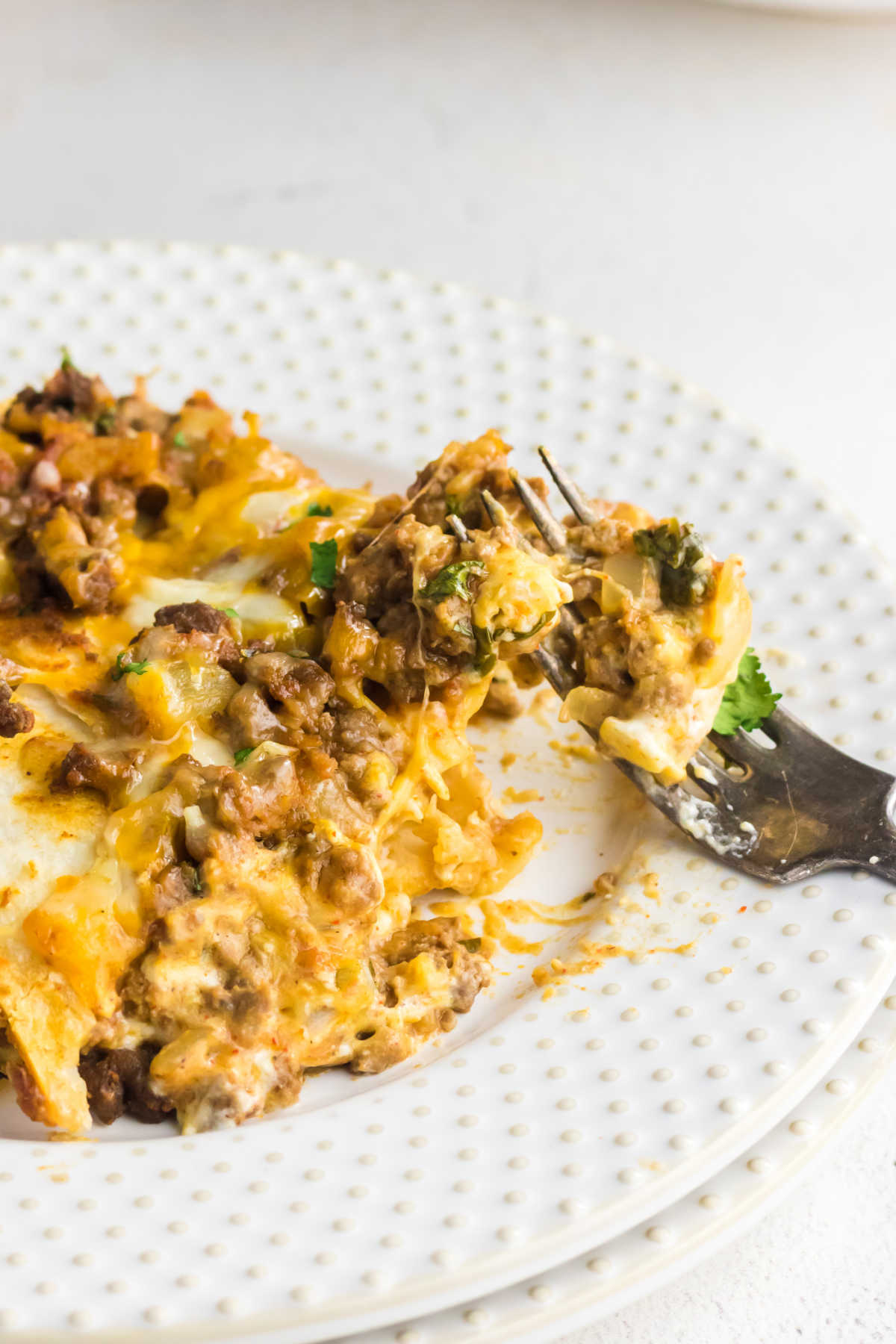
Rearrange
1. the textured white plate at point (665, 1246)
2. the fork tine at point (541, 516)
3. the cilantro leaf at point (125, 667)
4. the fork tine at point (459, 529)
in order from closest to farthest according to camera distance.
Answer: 1. the textured white plate at point (665, 1246)
2. the cilantro leaf at point (125, 667)
3. the fork tine at point (459, 529)
4. the fork tine at point (541, 516)

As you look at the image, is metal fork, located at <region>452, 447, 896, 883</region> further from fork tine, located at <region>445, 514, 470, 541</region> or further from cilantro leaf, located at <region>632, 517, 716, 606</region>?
cilantro leaf, located at <region>632, 517, 716, 606</region>

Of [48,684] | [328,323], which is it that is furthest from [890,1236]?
[328,323]

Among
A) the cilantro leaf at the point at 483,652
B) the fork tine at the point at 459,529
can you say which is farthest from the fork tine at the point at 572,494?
the cilantro leaf at the point at 483,652

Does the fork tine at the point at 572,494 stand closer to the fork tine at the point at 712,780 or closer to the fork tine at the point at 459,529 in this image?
the fork tine at the point at 459,529

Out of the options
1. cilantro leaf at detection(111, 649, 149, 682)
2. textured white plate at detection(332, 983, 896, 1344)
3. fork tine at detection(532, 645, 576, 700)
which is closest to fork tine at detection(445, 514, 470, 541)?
fork tine at detection(532, 645, 576, 700)

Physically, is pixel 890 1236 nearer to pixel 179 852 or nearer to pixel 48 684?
pixel 179 852

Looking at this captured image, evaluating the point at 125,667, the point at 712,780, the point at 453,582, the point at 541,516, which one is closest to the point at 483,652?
the point at 453,582

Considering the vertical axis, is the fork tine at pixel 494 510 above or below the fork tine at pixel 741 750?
above
